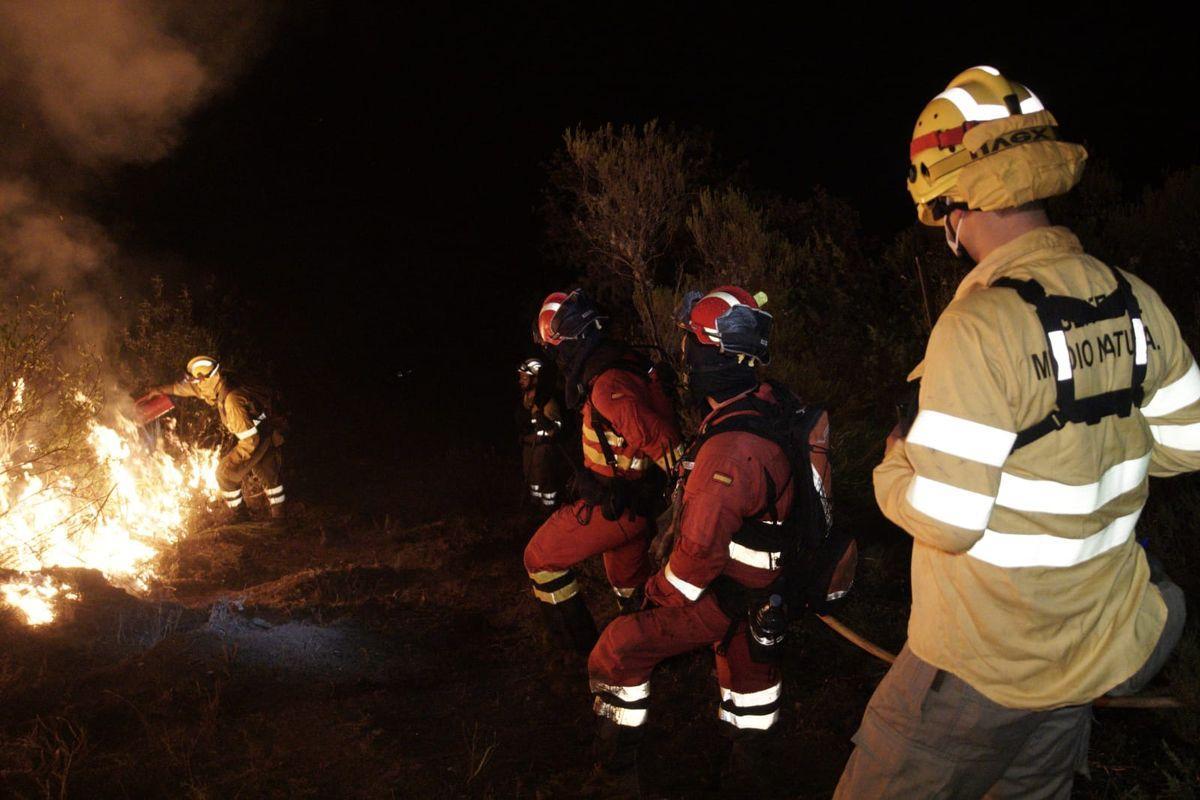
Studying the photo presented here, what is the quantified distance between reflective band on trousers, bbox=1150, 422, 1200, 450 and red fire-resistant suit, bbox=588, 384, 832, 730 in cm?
147

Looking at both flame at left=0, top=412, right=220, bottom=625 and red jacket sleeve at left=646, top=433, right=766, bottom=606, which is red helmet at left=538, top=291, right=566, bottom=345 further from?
flame at left=0, top=412, right=220, bottom=625

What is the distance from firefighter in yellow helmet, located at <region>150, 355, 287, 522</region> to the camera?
856 cm

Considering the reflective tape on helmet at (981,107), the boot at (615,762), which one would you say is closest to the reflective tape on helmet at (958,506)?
the reflective tape on helmet at (981,107)

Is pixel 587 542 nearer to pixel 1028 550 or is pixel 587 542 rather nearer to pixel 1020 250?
pixel 1028 550

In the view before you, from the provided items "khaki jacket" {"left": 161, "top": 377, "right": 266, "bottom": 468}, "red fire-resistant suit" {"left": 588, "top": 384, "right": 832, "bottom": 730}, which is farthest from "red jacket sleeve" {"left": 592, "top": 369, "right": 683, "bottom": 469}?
"khaki jacket" {"left": 161, "top": 377, "right": 266, "bottom": 468}

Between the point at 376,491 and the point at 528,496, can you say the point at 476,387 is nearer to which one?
the point at 376,491

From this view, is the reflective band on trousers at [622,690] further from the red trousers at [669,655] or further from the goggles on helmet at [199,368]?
the goggles on helmet at [199,368]

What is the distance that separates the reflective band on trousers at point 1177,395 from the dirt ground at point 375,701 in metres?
2.07

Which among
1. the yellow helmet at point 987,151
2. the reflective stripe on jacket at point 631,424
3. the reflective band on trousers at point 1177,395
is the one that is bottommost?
the reflective stripe on jacket at point 631,424

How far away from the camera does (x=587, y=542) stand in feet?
16.8

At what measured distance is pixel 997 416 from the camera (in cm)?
209

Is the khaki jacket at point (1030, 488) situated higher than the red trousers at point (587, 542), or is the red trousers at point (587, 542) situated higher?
the khaki jacket at point (1030, 488)

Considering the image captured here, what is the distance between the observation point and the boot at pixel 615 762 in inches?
161

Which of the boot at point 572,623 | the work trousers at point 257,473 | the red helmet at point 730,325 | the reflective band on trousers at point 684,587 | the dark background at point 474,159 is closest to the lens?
the reflective band on trousers at point 684,587
